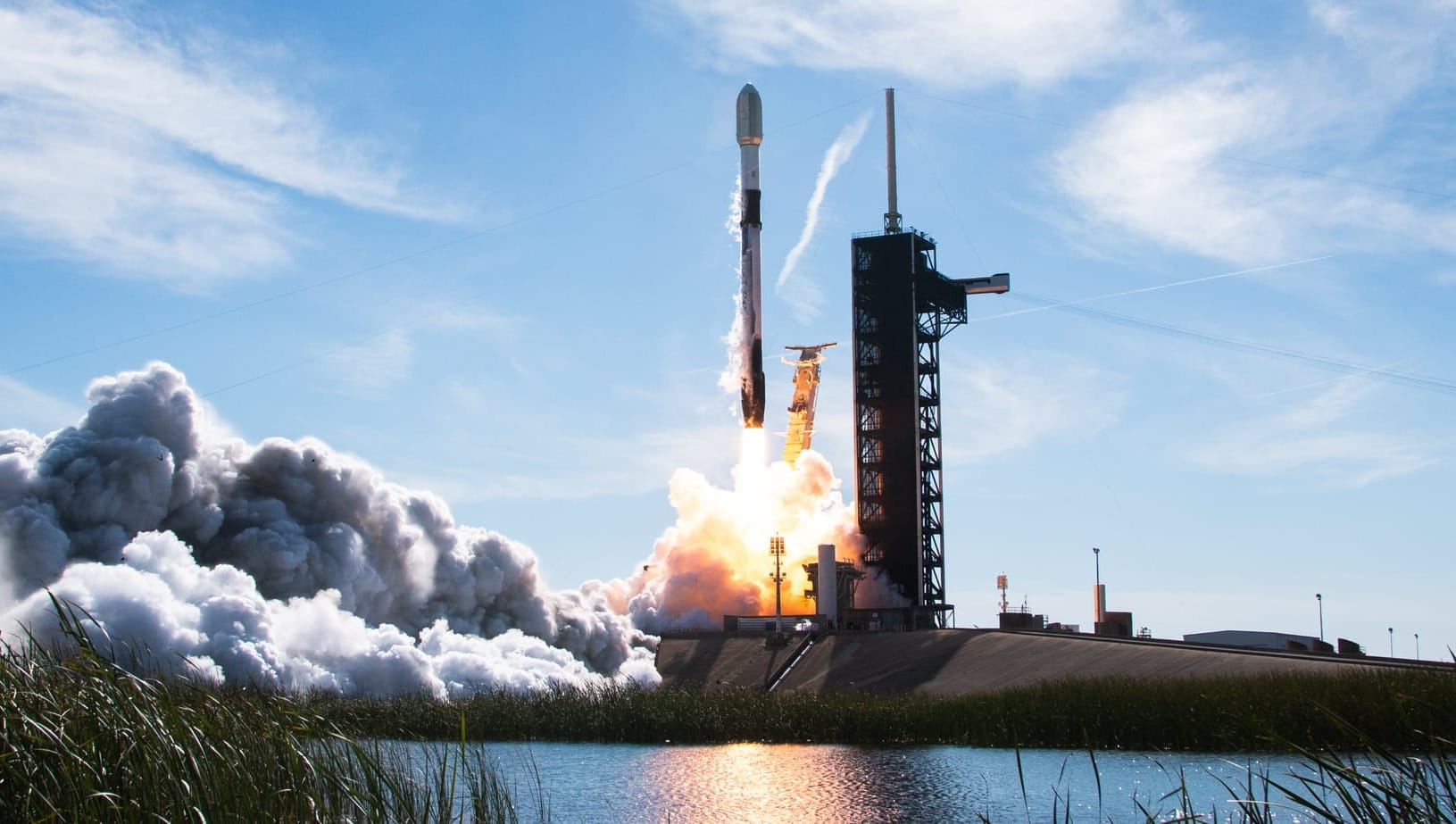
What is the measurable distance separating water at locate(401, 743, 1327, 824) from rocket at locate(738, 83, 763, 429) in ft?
91.9

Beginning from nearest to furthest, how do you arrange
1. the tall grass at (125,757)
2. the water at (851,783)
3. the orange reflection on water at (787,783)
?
the tall grass at (125,757)
the water at (851,783)
the orange reflection on water at (787,783)

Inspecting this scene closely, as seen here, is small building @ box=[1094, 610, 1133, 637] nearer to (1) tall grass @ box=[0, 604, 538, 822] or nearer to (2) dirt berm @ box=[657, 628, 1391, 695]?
(2) dirt berm @ box=[657, 628, 1391, 695]

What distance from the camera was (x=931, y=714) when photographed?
40750 mm

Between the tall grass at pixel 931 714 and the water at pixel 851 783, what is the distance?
0.97 m

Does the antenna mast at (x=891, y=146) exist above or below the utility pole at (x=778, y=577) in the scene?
above

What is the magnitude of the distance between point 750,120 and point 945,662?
26078 mm

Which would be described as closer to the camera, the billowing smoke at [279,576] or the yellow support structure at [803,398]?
the billowing smoke at [279,576]

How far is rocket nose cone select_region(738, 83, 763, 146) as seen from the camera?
65.8 metres

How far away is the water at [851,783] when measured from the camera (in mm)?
27781

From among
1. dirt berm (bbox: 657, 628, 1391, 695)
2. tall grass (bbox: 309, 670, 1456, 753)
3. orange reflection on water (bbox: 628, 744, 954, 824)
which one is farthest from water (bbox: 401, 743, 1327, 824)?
dirt berm (bbox: 657, 628, 1391, 695)

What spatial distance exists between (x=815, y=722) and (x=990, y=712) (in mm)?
5223

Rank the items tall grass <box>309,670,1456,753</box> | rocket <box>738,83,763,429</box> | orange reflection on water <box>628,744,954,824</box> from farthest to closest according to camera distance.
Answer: rocket <box>738,83,763,429</box>, tall grass <box>309,670,1456,753</box>, orange reflection on water <box>628,744,954,824</box>

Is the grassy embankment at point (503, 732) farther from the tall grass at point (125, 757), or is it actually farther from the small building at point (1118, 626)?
the small building at point (1118, 626)

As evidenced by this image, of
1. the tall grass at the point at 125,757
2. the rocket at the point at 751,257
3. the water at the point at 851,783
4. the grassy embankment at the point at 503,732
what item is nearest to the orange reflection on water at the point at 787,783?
the water at the point at 851,783
